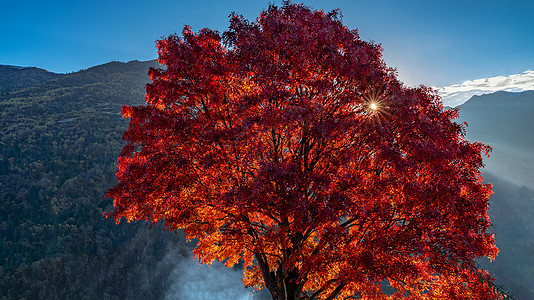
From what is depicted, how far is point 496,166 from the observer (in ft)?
370

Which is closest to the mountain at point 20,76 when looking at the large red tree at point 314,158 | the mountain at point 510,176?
the large red tree at point 314,158

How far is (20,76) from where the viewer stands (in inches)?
4417

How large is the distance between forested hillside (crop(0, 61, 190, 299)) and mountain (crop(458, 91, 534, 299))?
3454 centimetres

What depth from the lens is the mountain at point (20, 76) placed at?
102 m

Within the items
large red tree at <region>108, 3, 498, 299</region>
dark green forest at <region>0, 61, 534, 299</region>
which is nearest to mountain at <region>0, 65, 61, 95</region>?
dark green forest at <region>0, 61, 534, 299</region>

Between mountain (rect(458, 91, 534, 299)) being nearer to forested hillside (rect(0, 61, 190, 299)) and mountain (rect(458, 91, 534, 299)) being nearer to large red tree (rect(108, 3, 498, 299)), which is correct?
large red tree (rect(108, 3, 498, 299))

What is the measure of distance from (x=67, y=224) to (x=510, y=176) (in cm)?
14387

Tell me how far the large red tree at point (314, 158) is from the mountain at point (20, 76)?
133 meters

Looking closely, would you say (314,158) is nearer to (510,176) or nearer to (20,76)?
(510,176)

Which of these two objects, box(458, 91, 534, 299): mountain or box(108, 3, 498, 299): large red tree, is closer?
box(108, 3, 498, 299): large red tree

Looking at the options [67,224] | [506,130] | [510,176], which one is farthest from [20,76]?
[506,130]

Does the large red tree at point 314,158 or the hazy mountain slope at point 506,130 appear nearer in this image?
the large red tree at point 314,158

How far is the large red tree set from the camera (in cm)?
528

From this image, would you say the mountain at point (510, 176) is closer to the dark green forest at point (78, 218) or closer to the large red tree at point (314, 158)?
the dark green forest at point (78, 218)
